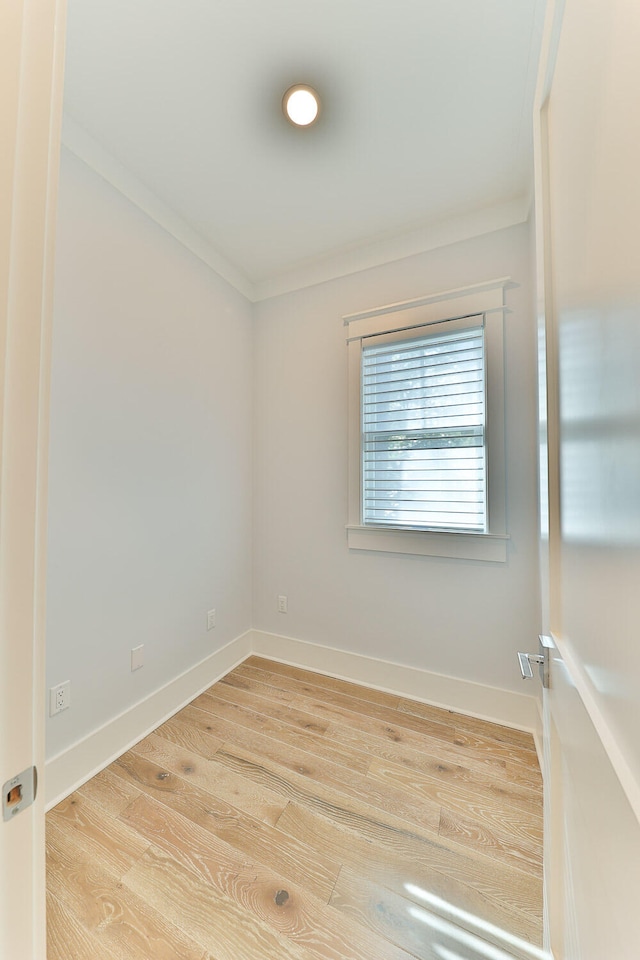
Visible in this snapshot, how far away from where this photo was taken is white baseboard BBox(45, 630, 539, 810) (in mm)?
1493

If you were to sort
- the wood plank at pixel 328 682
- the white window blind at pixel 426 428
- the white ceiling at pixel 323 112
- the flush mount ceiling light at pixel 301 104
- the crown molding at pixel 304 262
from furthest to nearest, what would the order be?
1. the wood plank at pixel 328 682
2. the white window blind at pixel 426 428
3. the crown molding at pixel 304 262
4. the flush mount ceiling light at pixel 301 104
5. the white ceiling at pixel 323 112

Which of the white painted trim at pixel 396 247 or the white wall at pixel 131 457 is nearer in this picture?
the white wall at pixel 131 457

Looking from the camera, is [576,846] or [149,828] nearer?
[576,846]

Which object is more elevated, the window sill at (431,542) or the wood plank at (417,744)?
the window sill at (431,542)

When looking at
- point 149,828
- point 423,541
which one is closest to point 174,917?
point 149,828

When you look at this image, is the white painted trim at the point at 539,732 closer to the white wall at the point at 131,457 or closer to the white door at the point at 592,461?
the white door at the point at 592,461

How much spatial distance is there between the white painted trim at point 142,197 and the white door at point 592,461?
5.91 feet

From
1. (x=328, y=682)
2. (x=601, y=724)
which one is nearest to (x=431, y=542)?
(x=328, y=682)

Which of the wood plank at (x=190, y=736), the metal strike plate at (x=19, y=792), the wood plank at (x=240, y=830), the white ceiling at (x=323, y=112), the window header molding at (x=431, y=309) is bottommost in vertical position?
the wood plank at (x=240, y=830)

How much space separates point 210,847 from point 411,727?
1.05 m

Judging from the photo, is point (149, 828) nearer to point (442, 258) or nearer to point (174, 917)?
point (174, 917)

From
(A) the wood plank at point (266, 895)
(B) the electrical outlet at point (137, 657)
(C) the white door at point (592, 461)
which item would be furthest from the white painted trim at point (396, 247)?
(A) the wood plank at point (266, 895)

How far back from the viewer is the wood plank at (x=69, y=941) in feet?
3.09

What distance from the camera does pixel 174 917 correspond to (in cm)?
103
